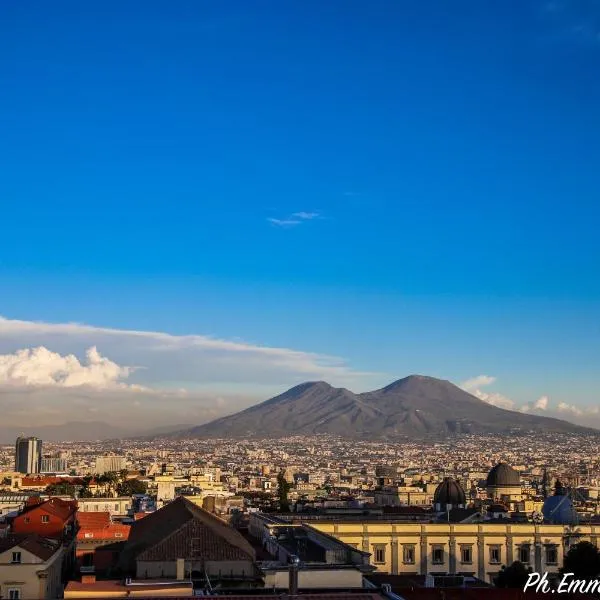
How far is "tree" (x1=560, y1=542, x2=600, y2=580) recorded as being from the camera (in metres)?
42.8

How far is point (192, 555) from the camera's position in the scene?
34938 mm

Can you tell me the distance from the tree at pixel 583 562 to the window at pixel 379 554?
1097cm

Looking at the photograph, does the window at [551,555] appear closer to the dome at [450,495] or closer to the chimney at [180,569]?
the dome at [450,495]

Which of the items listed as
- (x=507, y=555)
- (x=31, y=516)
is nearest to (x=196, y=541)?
(x=31, y=516)

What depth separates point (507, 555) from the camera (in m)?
54.4

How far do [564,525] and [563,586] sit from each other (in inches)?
800

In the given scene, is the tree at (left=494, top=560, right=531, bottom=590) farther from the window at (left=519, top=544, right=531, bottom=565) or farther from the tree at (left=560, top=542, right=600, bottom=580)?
the window at (left=519, top=544, right=531, bottom=565)

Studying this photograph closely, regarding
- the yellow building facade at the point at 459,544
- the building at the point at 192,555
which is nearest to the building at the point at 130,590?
the building at the point at 192,555

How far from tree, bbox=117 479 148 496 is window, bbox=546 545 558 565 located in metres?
50.5

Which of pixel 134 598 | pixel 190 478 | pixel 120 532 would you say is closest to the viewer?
pixel 134 598

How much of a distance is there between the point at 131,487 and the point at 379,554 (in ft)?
185

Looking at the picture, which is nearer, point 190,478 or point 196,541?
point 196,541

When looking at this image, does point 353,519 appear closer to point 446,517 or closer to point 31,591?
point 446,517

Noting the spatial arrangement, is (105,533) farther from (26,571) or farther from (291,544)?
(26,571)
